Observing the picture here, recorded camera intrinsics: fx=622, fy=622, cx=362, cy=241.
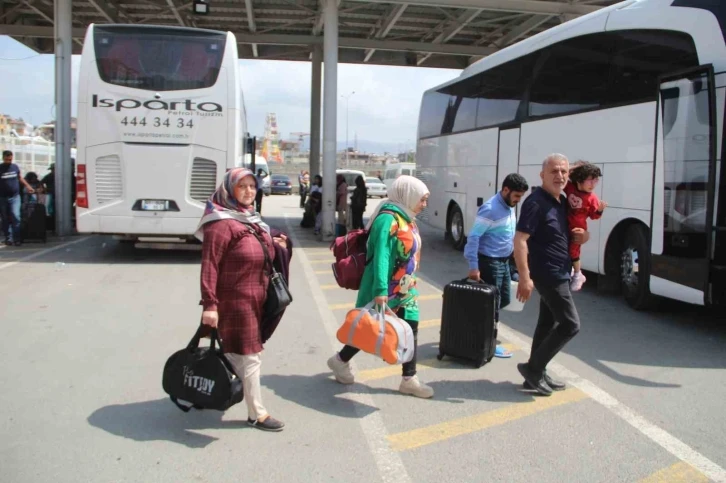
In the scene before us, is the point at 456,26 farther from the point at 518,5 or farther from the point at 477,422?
the point at 477,422

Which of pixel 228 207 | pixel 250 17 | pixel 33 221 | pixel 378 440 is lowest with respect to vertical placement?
pixel 378 440

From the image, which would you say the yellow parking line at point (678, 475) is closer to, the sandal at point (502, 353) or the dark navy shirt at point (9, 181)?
the sandal at point (502, 353)

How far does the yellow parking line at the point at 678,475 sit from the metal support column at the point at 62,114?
14.1 metres

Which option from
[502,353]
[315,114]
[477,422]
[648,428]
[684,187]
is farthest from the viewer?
[315,114]

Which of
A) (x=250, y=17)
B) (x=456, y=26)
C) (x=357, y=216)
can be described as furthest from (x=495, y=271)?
(x=250, y=17)

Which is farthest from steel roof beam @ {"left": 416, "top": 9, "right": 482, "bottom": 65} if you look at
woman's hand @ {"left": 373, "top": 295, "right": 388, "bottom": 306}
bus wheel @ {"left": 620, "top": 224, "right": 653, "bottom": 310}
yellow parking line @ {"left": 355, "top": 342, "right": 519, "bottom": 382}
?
woman's hand @ {"left": 373, "top": 295, "right": 388, "bottom": 306}

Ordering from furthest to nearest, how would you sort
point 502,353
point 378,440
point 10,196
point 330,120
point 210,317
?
point 330,120 → point 10,196 → point 502,353 → point 378,440 → point 210,317

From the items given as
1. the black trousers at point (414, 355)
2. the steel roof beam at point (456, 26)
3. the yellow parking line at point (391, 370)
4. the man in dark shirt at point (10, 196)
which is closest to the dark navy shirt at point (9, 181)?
the man in dark shirt at point (10, 196)

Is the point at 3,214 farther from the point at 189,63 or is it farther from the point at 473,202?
the point at 473,202

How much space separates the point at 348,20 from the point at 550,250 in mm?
16548

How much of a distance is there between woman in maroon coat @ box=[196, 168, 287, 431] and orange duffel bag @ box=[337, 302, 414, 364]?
68 centimetres

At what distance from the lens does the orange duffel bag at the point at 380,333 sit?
423 cm

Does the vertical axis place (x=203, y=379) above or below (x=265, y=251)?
below

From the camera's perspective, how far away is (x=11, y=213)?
41.8 ft
